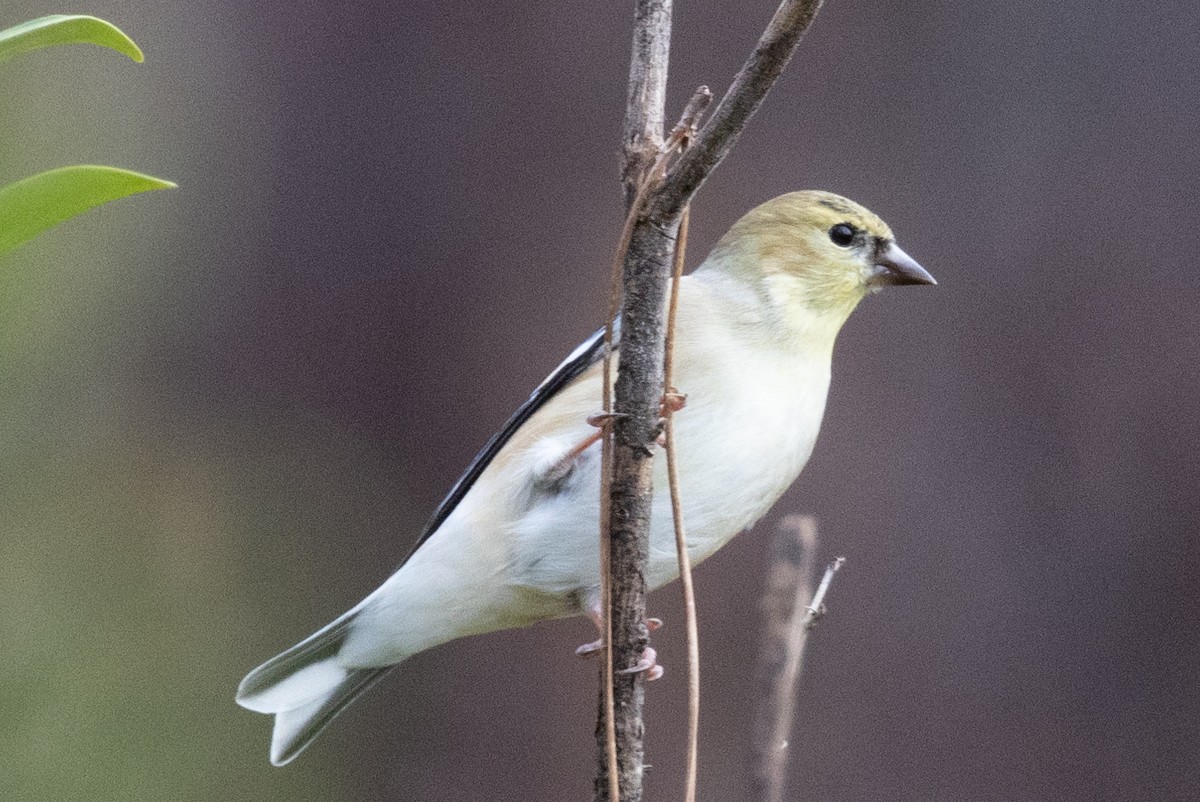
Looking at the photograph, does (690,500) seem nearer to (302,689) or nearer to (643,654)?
(643,654)

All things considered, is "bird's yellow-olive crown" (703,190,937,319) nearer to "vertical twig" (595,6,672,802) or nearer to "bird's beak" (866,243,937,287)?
"bird's beak" (866,243,937,287)

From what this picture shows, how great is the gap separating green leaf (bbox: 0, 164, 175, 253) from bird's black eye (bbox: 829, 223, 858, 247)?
151 cm

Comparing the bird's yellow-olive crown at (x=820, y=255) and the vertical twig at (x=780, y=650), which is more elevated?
the bird's yellow-olive crown at (x=820, y=255)

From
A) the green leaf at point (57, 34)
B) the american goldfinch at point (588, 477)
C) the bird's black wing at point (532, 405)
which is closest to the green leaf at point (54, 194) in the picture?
the green leaf at point (57, 34)

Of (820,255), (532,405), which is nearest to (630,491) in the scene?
(532,405)

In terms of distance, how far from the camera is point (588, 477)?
1792 millimetres

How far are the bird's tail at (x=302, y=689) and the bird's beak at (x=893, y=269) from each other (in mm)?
1039

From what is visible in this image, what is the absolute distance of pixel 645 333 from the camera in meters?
1.07

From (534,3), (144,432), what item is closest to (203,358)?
(144,432)

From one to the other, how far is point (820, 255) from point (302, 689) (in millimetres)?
1106

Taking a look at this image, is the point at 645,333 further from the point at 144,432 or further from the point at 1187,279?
the point at 144,432

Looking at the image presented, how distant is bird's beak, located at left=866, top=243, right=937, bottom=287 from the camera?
204 cm

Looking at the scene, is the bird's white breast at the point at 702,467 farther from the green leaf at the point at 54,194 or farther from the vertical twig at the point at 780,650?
the green leaf at the point at 54,194

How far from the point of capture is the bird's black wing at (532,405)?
6.48 ft
